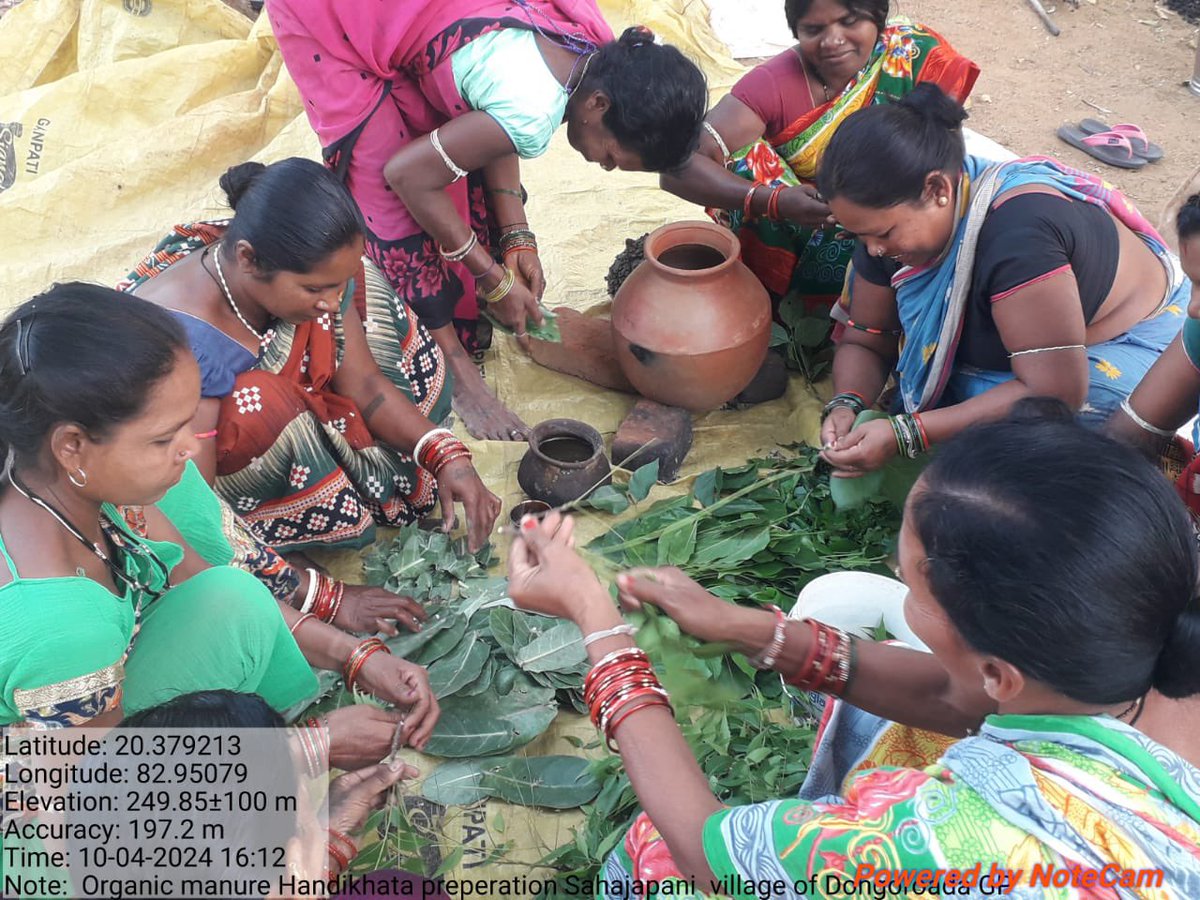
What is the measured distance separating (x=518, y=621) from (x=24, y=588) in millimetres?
1300

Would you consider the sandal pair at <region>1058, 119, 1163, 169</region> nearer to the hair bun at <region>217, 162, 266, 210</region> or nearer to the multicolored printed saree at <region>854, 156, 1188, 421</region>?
the multicolored printed saree at <region>854, 156, 1188, 421</region>

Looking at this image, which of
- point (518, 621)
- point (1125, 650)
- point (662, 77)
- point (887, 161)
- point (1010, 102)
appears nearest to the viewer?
point (1125, 650)

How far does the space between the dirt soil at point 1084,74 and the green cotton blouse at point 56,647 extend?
16.6 ft

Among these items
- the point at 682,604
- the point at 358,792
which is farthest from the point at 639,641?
the point at 358,792

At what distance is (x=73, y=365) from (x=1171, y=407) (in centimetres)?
258

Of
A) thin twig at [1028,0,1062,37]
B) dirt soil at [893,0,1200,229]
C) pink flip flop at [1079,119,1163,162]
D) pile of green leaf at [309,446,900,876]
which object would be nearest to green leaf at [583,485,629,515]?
pile of green leaf at [309,446,900,876]

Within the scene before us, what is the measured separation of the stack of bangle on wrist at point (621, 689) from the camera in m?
1.71

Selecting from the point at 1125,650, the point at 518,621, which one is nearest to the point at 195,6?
the point at 518,621

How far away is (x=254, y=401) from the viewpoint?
2.69 meters

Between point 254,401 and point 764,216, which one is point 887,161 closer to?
point 764,216

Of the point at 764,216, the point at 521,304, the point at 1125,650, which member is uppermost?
the point at 1125,650

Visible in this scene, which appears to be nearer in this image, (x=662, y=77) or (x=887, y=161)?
(x=887, y=161)

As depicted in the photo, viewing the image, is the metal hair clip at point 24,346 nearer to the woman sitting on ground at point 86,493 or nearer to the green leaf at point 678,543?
the woman sitting on ground at point 86,493

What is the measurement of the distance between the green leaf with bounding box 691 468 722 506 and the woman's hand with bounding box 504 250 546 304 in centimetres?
93
